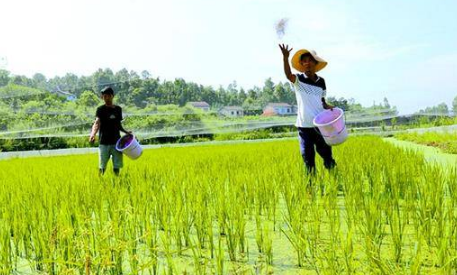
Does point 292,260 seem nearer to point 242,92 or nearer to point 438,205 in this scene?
point 438,205

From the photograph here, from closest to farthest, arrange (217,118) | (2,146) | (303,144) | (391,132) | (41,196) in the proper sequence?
(41,196) → (303,144) → (2,146) → (217,118) → (391,132)

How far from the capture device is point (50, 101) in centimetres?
1378

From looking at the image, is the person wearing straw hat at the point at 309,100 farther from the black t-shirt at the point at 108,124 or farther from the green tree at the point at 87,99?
the green tree at the point at 87,99

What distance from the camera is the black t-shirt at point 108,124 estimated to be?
399 cm

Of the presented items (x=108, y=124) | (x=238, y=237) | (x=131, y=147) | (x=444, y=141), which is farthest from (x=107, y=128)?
(x=444, y=141)

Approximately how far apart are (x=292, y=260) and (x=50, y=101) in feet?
45.3

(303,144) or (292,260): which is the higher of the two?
(303,144)

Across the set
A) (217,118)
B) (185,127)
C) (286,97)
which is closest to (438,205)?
(185,127)

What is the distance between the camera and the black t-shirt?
3.99 m

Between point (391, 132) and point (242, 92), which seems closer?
point (391, 132)

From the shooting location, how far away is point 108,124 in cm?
402

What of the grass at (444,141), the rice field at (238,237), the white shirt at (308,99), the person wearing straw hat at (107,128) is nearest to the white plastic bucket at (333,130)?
the white shirt at (308,99)

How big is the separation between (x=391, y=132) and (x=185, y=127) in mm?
11519

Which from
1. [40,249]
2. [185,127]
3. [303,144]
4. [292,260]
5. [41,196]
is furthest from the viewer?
[185,127]
